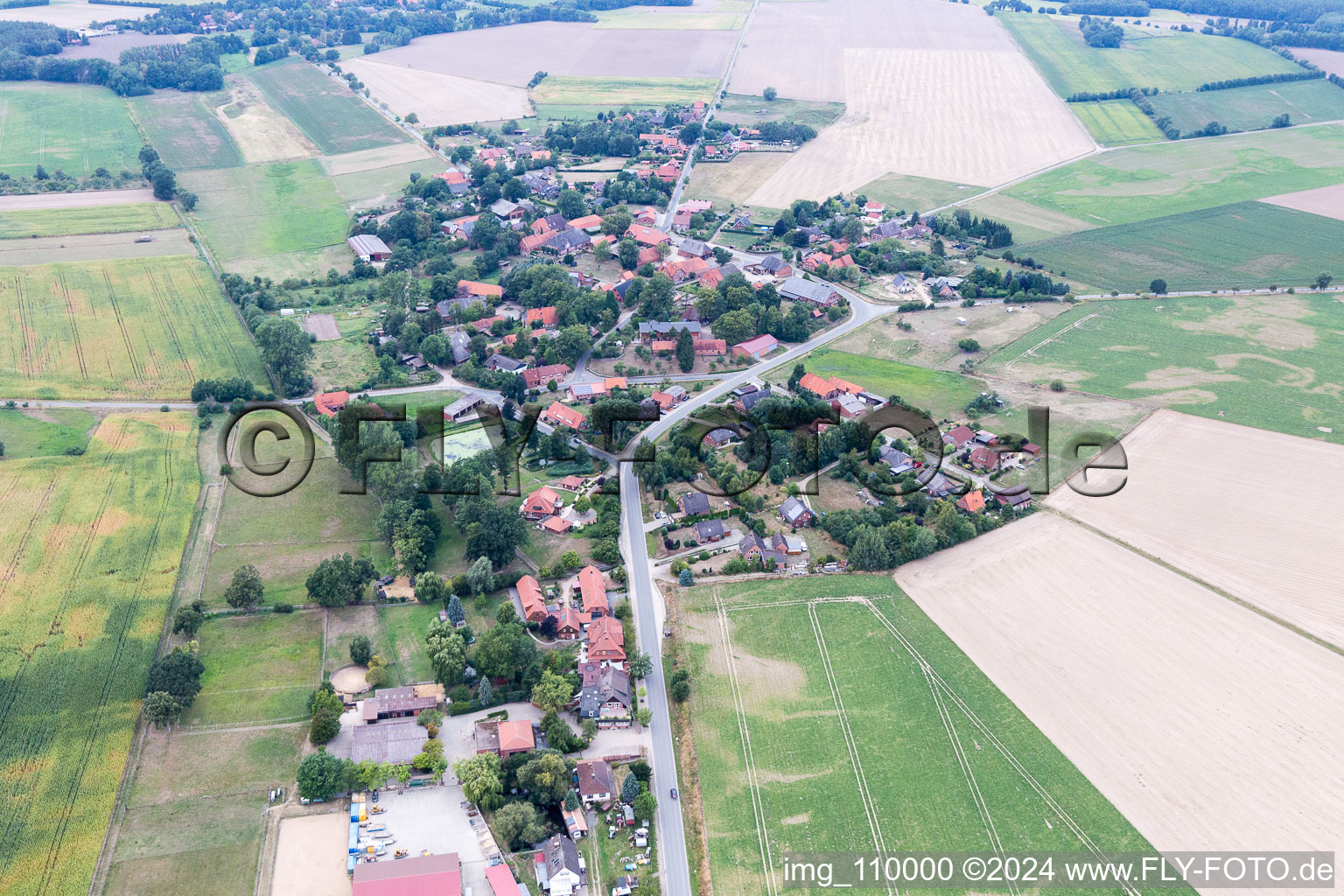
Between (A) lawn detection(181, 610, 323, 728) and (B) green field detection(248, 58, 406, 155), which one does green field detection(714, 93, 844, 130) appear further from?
(A) lawn detection(181, 610, 323, 728)

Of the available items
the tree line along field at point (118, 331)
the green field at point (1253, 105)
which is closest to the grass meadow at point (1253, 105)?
the green field at point (1253, 105)

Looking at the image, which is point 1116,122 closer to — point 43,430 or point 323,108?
point 323,108

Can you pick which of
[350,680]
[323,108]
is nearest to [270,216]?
[323,108]

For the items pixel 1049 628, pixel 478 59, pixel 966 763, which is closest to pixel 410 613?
pixel 966 763

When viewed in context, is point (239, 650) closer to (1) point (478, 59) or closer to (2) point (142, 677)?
(2) point (142, 677)

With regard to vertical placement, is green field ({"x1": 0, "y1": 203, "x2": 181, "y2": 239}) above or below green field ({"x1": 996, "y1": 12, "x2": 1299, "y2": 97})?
below

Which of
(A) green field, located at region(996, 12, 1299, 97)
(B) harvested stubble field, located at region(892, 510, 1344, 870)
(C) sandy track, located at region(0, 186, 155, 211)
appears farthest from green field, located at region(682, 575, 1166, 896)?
(A) green field, located at region(996, 12, 1299, 97)
